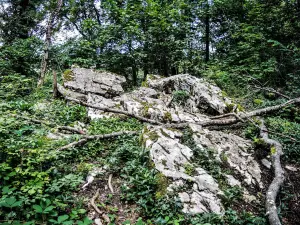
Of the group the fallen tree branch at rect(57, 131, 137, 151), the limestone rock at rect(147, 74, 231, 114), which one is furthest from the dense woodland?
the limestone rock at rect(147, 74, 231, 114)

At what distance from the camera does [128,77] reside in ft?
48.0

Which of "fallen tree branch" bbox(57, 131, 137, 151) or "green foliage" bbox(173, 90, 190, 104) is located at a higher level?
"green foliage" bbox(173, 90, 190, 104)

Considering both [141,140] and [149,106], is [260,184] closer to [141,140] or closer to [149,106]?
[141,140]

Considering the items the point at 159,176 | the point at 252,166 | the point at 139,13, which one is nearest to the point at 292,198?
the point at 252,166

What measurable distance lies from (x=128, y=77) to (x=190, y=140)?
33.7 ft

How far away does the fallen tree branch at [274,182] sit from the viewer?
135 inches

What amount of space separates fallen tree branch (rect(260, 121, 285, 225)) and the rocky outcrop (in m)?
0.35

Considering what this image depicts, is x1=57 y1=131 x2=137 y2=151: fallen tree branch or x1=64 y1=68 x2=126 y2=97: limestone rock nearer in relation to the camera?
x1=57 y1=131 x2=137 y2=151: fallen tree branch

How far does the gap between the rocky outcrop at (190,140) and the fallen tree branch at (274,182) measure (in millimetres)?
347

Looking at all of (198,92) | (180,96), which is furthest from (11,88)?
(198,92)

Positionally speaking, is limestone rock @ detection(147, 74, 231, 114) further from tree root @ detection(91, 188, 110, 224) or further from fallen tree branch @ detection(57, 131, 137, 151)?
tree root @ detection(91, 188, 110, 224)

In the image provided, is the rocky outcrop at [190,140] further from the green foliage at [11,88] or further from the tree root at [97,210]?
the green foliage at [11,88]

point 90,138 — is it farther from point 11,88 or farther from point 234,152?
point 11,88

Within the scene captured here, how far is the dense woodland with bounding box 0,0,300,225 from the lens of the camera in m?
3.30
